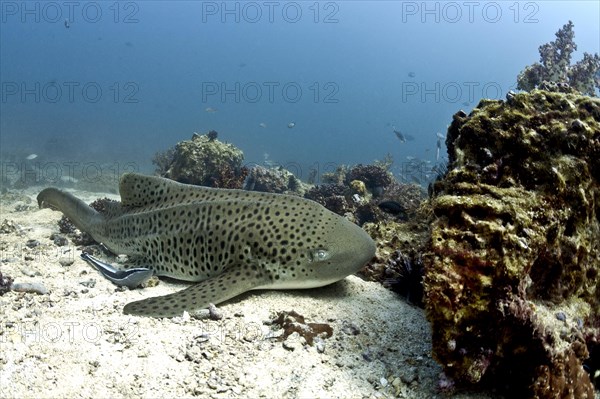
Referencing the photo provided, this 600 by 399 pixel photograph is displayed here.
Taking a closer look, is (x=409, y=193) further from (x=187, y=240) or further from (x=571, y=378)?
(x=571, y=378)

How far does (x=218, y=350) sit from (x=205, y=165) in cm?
1010

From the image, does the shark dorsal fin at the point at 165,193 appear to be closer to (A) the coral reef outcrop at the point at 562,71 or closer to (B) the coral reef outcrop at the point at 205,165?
(B) the coral reef outcrop at the point at 205,165

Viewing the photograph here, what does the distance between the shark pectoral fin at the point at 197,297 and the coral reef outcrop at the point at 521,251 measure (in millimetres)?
2311

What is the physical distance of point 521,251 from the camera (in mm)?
3004

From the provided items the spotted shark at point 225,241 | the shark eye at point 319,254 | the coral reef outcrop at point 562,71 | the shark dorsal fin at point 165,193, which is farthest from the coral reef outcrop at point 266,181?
the shark eye at point 319,254

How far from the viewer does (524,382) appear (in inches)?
116

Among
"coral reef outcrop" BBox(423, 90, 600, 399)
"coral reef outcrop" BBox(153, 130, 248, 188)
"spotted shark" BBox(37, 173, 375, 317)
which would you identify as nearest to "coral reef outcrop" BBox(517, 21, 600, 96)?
"coral reef outcrop" BBox(423, 90, 600, 399)

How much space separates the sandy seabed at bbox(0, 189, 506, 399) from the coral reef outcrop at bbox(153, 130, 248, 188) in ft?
25.7

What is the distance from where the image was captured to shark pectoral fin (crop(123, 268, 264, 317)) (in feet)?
13.4

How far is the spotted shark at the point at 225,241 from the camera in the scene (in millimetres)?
4629

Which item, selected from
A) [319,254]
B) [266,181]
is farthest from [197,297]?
[266,181]

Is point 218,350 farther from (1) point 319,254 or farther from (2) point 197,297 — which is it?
(1) point 319,254

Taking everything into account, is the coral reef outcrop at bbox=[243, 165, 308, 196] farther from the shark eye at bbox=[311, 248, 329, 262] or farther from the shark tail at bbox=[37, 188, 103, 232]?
the shark eye at bbox=[311, 248, 329, 262]

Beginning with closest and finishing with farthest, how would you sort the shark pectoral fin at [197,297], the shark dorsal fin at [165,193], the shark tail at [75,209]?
the shark pectoral fin at [197,297]
the shark dorsal fin at [165,193]
the shark tail at [75,209]
